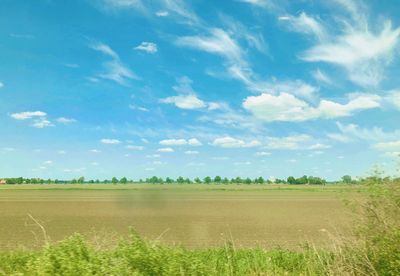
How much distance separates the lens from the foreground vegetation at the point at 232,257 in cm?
1042

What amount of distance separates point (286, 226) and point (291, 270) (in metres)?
22.5

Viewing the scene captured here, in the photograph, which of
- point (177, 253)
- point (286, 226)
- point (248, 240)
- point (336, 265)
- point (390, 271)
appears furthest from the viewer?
point (286, 226)

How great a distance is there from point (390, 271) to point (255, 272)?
5.31m

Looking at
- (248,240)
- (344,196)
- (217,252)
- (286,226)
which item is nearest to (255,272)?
(217,252)

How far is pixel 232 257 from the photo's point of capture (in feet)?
57.1

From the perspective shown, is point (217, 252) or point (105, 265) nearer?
point (105, 265)

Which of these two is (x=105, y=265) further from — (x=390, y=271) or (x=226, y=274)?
(x=390, y=271)

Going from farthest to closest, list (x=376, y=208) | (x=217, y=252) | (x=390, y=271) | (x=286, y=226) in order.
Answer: (x=286, y=226) < (x=217, y=252) < (x=376, y=208) < (x=390, y=271)

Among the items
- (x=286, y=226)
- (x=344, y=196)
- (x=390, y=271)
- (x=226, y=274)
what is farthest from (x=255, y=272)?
(x=286, y=226)

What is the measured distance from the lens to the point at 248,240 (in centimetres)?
2877

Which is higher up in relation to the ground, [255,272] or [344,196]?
[344,196]

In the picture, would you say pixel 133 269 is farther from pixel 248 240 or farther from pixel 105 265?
pixel 248 240

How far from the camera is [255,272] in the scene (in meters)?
16.1

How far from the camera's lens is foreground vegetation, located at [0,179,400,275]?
1042 centimetres
